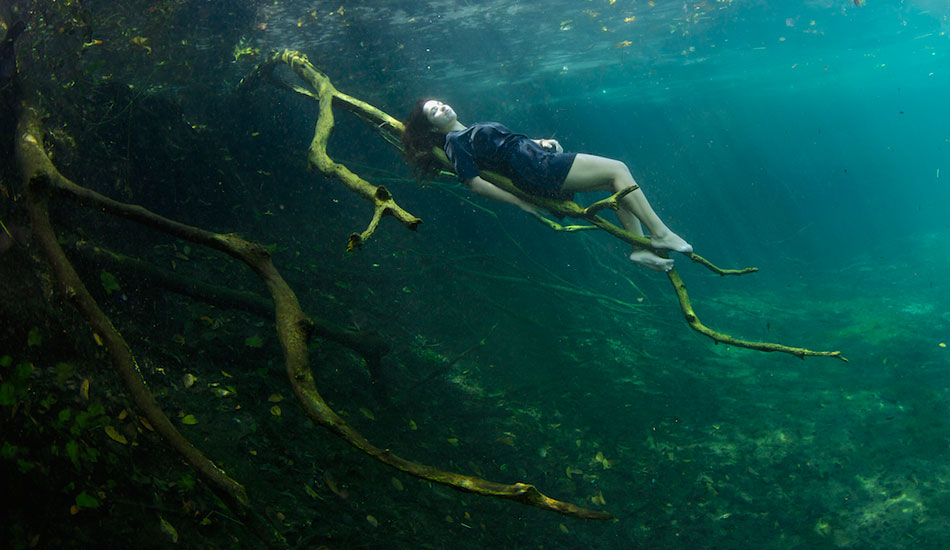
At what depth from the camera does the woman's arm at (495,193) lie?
5.13 metres

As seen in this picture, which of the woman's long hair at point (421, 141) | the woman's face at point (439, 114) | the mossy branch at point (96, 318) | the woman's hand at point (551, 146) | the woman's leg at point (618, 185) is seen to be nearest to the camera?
the mossy branch at point (96, 318)

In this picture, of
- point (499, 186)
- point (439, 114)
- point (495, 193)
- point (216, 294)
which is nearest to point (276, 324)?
point (495, 193)

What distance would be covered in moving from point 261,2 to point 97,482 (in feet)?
30.0

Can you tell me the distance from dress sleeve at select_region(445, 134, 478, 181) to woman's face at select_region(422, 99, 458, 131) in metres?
0.42

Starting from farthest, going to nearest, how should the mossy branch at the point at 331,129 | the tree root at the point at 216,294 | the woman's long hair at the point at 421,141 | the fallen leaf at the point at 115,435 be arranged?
the woman's long hair at the point at 421,141 → the tree root at the point at 216,294 → the fallen leaf at the point at 115,435 → the mossy branch at the point at 331,129

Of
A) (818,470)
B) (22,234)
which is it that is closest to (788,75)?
(818,470)

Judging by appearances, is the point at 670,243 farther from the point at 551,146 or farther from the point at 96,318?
the point at 96,318

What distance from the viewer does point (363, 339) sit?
21.0 feet

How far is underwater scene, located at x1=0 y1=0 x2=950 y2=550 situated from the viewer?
3561 mm

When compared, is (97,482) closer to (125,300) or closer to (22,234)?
(22,234)

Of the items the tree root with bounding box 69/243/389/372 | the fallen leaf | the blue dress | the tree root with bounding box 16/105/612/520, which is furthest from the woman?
the fallen leaf

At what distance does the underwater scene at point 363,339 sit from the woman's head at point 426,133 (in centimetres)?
8

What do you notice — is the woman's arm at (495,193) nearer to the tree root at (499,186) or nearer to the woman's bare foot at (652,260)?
the tree root at (499,186)

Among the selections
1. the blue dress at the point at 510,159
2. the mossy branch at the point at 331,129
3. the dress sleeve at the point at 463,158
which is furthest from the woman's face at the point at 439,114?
the mossy branch at the point at 331,129
